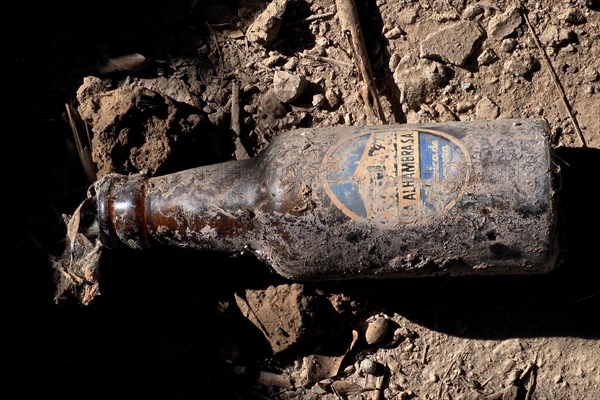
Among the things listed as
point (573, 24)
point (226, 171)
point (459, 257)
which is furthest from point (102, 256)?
point (573, 24)

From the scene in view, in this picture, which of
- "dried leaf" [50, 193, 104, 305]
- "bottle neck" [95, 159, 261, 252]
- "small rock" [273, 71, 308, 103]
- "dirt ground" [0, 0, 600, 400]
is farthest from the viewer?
"small rock" [273, 71, 308, 103]

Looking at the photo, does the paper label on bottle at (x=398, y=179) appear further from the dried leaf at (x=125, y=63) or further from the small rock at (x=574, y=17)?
the dried leaf at (x=125, y=63)

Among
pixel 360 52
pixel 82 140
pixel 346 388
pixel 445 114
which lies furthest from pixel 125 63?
pixel 346 388

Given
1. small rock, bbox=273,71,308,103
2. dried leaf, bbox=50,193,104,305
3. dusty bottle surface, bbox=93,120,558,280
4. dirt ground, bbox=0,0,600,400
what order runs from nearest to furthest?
dusty bottle surface, bbox=93,120,558,280
dried leaf, bbox=50,193,104,305
dirt ground, bbox=0,0,600,400
small rock, bbox=273,71,308,103

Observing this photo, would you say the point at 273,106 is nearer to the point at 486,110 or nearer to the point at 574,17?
the point at 486,110

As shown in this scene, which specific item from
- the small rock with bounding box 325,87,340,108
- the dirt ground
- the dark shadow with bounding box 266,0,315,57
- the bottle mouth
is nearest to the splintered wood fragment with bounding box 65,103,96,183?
the dirt ground

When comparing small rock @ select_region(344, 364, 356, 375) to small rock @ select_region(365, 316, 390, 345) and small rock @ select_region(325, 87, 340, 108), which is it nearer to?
Answer: small rock @ select_region(365, 316, 390, 345)

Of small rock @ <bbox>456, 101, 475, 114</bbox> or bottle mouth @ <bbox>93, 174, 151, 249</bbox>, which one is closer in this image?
bottle mouth @ <bbox>93, 174, 151, 249</bbox>
